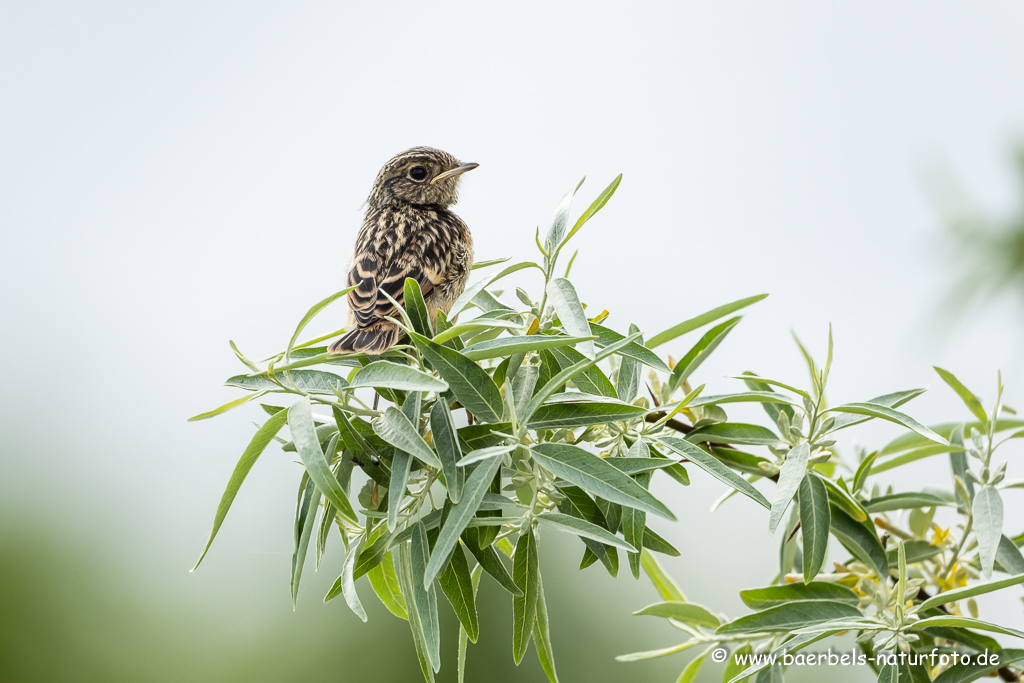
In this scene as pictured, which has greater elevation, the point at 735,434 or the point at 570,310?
the point at 570,310

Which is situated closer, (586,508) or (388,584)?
(586,508)

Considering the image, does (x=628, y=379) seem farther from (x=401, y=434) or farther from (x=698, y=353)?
(x=401, y=434)

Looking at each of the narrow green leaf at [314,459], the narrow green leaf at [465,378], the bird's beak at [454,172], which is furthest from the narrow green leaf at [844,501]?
the bird's beak at [454,172]

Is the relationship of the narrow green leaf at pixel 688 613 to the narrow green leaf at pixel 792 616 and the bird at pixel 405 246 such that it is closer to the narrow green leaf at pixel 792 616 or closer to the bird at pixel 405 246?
the narrow green leaf at pixel 792 616

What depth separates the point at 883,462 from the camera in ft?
2.99

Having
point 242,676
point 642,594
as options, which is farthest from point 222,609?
point 642,594

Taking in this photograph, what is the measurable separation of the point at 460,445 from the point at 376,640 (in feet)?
12.7

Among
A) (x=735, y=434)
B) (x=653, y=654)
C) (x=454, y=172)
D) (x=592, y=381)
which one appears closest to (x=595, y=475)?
(x=592, y=381)

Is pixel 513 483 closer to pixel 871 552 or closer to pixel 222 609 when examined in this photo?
pixel 871 552

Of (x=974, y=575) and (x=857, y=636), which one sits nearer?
(x=857, y=636)

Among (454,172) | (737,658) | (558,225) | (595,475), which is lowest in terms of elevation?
(737,658)

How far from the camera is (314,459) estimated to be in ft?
1.65

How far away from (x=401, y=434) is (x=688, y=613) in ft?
1.47

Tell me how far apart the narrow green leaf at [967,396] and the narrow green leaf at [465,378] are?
540mm
